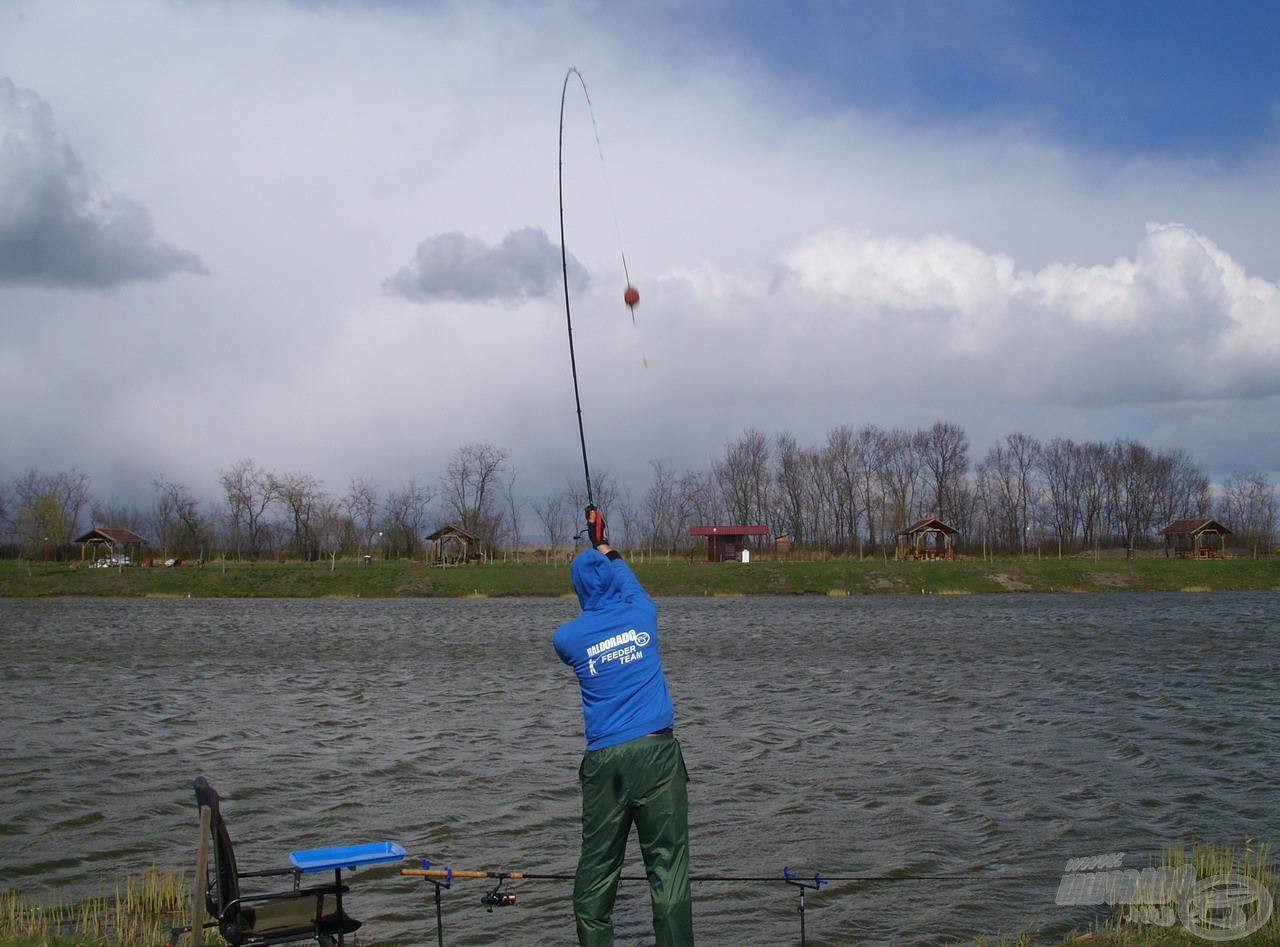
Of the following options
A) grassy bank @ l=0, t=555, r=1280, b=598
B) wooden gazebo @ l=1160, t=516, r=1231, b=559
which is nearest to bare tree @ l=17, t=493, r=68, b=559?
grassy bank @ l=0, t=555, r=1280, b=598

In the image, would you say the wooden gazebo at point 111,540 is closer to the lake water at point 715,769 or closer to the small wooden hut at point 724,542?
the small wooden hut at point 724,542

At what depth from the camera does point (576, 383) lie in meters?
10.8

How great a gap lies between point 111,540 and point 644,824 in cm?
10422

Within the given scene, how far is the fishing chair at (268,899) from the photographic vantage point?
6090mm

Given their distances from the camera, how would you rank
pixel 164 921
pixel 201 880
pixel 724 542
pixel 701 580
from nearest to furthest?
pixel 201 880, pixel 164 921, pixel 701 580, pixel 724 542

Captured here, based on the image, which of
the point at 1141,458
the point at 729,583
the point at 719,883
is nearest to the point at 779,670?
the point at 719,883

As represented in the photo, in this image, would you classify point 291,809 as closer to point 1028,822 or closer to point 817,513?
point 1028,822

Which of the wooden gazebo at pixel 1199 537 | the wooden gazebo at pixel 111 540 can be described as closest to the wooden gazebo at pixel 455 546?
the wooden gazebo at pixel 111 540

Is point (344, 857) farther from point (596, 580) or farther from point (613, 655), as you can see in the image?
point (596, 580)

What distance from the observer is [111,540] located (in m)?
98.3

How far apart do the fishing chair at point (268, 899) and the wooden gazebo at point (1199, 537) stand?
9754 centimetres

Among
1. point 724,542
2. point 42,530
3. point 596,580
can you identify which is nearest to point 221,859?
point 596,580

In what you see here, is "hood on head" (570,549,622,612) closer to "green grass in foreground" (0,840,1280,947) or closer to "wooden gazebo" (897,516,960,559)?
"green grass in foreground" (0,840,1280,947)

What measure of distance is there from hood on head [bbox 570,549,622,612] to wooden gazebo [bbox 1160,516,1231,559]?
317 feet
